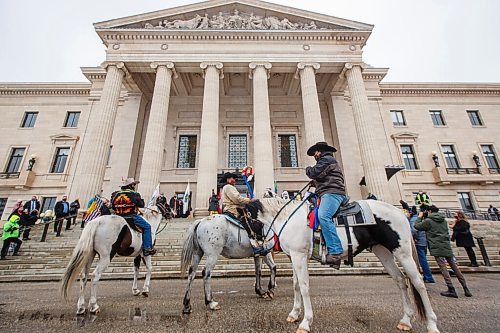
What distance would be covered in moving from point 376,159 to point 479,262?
339 inches

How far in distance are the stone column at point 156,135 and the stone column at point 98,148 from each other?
2613 millimetres

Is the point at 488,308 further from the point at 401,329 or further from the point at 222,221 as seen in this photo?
the point at 222,221

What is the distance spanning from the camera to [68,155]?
859 inches

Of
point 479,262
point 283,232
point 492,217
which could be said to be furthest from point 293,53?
point 492,217

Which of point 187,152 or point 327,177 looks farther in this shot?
point 187,152

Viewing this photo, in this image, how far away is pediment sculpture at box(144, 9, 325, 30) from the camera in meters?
19.0

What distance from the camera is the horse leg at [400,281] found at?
10.3 feet

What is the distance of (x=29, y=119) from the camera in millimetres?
23391

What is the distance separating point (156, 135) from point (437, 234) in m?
15.5

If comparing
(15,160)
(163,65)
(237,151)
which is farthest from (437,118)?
(15,160)

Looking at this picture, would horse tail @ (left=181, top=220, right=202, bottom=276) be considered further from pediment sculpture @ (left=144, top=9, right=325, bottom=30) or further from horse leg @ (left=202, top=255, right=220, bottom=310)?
pediment sculpture @ (left=144, top=9, right=325, bottom=30)

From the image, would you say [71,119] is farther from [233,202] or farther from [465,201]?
[465,201]

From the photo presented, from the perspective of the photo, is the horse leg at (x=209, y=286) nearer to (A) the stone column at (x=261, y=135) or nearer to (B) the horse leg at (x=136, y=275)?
(B) the horse leg at (x=136, y=275)

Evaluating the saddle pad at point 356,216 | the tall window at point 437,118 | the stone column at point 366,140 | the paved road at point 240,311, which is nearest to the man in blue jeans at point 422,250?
the paved road at point 240,311
